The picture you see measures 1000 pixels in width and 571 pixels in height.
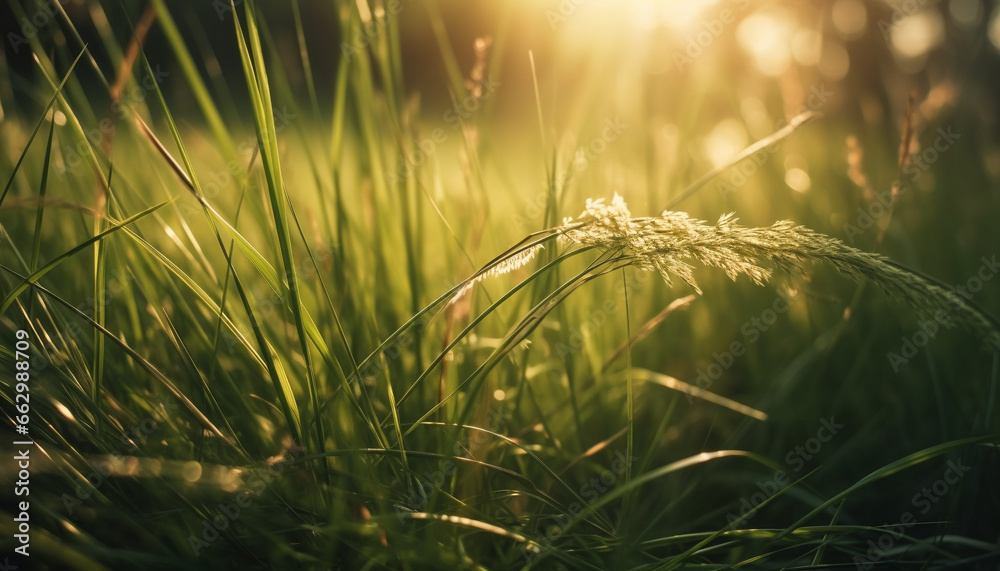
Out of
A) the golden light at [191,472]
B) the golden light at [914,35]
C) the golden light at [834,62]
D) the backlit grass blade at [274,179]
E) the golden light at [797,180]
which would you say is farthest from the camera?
the golden light at [834,62]

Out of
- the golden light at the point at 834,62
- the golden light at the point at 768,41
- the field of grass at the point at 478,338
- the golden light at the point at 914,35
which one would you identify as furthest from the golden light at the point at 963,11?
the golden light at the point at 768,41

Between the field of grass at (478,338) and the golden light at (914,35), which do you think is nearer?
the field of grass at (478,338)

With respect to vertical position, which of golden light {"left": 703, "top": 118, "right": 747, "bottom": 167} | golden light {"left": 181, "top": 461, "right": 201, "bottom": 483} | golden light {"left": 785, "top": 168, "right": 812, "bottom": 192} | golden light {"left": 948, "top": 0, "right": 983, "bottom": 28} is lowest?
golden light {"left": 181, "top": 461, "right": 201, "bottom": 483}

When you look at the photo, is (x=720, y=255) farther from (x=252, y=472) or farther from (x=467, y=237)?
→ (x=467, y=237)

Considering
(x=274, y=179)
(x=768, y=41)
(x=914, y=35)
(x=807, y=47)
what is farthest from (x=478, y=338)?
(x=914, y=35)

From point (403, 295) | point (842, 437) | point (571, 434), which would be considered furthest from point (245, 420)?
point (842, 437)

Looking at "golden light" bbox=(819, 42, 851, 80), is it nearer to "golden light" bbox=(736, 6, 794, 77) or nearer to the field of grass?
"golden light" bbox=(736, 6, 794, 77)

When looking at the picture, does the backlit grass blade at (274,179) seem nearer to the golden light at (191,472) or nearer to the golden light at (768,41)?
the golden light at (191,472)

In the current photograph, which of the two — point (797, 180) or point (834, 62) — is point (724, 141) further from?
point (834, 62)

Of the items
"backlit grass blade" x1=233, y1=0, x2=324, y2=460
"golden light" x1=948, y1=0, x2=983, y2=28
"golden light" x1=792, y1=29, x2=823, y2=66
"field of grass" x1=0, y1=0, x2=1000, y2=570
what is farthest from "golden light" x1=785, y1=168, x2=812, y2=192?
"backlit grass blade" x1=233, y1=0, x2=324, y2=460
